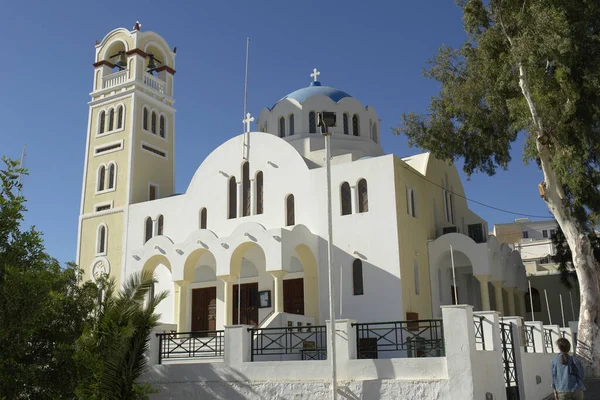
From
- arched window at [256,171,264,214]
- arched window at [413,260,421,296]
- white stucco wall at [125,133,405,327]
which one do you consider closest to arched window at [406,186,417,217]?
white stucco wall at [125,133,405,327]

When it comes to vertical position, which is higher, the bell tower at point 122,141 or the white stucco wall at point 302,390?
the bell tower at point 122,141

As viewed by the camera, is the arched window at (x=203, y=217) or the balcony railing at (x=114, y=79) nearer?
the arched window at (x=203, y=217)

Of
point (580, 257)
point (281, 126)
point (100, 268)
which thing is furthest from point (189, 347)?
point (281, 126)

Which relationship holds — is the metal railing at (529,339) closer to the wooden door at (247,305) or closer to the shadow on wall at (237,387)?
the shadow on wall at (237,387)

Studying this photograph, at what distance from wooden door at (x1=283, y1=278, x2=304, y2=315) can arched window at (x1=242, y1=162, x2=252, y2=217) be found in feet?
10.0

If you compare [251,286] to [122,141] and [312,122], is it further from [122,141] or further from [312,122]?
[122,141]

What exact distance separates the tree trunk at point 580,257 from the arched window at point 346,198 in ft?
21.3

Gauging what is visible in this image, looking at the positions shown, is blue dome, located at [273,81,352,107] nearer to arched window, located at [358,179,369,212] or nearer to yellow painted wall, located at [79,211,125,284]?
arched window, located at [358,179,369,212]

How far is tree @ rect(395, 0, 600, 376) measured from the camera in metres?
18.8

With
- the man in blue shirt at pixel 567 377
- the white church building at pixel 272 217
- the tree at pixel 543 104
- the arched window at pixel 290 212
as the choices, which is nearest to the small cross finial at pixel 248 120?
the white church building at pixel 272 217

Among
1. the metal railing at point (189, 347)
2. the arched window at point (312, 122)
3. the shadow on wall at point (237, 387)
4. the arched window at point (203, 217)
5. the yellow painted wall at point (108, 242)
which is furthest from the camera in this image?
the arched window at point (312, 122)

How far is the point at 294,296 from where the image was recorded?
2333cm

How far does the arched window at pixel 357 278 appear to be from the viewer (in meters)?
21.6

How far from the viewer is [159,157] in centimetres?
2897
